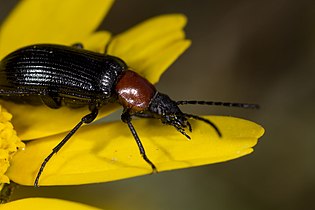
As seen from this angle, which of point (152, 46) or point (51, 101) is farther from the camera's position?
point (152, 46)

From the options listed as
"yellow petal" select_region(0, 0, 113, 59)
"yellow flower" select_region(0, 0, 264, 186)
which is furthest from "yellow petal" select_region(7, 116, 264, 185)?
"yellow petal" select_region(0, 0, 113, 59)

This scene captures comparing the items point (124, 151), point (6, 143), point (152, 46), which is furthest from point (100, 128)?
point (152, 46)

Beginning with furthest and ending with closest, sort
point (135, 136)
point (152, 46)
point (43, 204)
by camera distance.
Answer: point (152, 46) → point (135, 136) → point (43, 204)

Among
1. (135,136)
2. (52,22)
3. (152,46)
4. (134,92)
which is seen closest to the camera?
(135,136)

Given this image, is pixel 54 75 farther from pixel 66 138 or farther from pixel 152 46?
pixel 152 46

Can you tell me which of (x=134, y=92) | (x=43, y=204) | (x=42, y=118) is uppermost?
(x=134, y=92)

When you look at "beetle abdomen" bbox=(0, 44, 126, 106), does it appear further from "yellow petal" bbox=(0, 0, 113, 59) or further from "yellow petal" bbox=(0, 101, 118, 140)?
"yellow petal" bbox=(0, 0, 113, 59)
